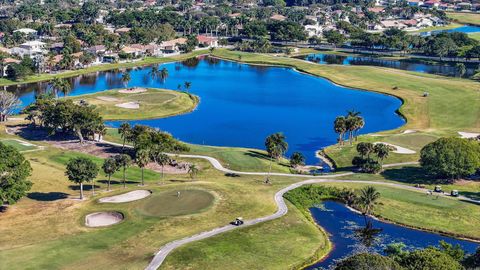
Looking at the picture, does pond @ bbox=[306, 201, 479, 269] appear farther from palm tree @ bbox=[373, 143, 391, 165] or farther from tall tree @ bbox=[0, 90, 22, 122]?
tall tree @ bbox=[0, 90, 22, 122]

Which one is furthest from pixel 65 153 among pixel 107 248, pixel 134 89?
pixel 134 89

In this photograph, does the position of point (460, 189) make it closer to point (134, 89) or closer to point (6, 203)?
point (6, 203)

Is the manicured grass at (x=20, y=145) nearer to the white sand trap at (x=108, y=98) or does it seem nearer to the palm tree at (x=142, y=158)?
the palm tree at (x=142, y=158)

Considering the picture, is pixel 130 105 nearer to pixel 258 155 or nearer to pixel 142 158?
pixel 258 155

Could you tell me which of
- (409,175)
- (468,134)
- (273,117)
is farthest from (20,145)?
(468,134)

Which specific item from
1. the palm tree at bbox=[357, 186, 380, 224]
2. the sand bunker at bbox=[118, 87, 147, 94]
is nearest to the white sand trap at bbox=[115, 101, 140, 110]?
the sand bunker at bbox=[118, 87, 147, 94]

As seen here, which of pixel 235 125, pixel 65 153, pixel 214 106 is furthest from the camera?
pixel 214 106

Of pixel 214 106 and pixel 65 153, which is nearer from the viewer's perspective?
pixel 65 153
